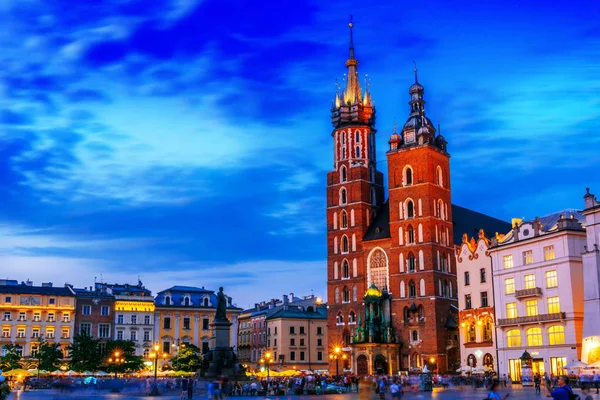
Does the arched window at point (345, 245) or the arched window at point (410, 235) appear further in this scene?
the arched window at point (345, 245)

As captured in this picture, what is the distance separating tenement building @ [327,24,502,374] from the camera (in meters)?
87.6

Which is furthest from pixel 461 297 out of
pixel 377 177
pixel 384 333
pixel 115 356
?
pixel 115 356

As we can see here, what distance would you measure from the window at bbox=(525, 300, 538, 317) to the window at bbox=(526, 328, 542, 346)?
4.47 ft

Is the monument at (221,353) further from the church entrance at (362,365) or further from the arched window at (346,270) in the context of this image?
the arched window at (346,270)

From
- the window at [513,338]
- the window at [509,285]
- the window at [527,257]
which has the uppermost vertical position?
the window at [527,257]

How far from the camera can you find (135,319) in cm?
11244

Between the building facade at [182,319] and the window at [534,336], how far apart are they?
56.9m

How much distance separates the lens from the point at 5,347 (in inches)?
4021

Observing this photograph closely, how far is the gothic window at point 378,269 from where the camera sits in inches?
3686

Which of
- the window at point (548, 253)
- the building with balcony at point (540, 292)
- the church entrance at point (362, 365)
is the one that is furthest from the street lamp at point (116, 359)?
the window at point (548, 253)

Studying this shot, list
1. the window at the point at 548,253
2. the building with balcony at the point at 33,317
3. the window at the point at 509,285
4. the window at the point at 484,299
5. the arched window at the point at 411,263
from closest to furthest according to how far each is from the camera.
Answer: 1. the window at the point at 548,253
2. the window at the point at 509,285
3. the window at the point at 484,299
4. the arched window at the point at 411,263
5. the building with balcony at the point at 33,317

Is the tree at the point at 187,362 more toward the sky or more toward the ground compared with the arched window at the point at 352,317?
more toward the ground

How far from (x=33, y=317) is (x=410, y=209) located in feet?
181

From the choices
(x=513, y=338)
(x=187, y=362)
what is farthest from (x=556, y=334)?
(x=187, y=362)
